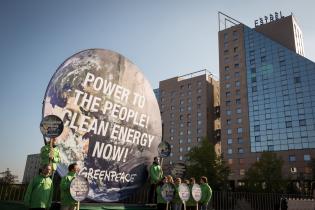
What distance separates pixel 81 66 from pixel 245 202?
39.5 ft

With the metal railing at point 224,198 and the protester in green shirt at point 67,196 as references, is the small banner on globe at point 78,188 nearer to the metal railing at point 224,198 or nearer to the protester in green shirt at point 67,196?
the protester in green shirt at point 67,196

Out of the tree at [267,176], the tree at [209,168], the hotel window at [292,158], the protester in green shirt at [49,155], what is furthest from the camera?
the hotel window at [292,158]

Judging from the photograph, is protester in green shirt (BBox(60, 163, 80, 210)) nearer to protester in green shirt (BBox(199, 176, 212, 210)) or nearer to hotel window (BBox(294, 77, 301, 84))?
protester in green shirt (BBox(199, 176, 212, 210))

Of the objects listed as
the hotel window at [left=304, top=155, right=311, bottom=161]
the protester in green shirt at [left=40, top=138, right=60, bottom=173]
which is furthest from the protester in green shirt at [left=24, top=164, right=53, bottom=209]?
the hotel window at [left=304, top=155, right=311, bottom=161]

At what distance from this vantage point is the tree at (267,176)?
47894 mm

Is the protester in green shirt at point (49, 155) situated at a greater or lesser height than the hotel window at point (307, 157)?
lesser

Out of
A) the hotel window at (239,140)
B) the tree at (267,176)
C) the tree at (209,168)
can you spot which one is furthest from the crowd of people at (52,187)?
the hotel window at (239,140)

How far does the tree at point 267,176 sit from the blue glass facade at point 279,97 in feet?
38.3

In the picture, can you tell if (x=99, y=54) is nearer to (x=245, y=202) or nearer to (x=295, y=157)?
(x=245, y=202)

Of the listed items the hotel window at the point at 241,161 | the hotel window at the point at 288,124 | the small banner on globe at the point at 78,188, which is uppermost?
the hotel window at the point at 288,124

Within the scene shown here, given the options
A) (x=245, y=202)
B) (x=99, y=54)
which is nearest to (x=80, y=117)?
(x=99, y=54)

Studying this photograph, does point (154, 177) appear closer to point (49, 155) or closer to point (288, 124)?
point (49, 155)

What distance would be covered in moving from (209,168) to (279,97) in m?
30.0

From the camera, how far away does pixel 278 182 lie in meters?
48.5
